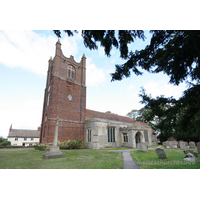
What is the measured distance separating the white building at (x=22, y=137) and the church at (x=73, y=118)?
89.9 feet

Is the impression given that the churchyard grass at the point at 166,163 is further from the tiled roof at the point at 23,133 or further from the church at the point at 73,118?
the tiled roof at the point at 23,133

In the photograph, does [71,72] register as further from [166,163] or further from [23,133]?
[23,133]

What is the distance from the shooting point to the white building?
4045 cm

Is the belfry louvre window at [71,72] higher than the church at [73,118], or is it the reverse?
the belfry louvre window at [71,72]

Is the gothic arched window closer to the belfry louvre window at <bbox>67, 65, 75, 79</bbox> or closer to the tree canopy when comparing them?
the belfry louvre window at <bbox>67, 65, 75, 79</bbox>

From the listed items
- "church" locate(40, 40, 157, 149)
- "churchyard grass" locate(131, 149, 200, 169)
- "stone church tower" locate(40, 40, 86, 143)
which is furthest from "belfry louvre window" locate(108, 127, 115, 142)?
"churchyard grass" locate(131, 149, 200, 169)

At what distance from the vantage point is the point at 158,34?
179 inches

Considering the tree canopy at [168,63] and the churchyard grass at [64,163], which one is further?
the churchyard grass at [64,163]

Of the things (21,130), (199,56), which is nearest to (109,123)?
→ (199,56)

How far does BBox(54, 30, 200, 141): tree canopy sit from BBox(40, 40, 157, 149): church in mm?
14263

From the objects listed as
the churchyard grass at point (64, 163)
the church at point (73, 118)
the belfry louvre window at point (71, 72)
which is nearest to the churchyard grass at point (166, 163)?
the churchyard grass at point (64, 163)

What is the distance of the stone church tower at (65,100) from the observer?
18047 millimetres

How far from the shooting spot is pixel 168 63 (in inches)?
174

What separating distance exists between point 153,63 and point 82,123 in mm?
17442
